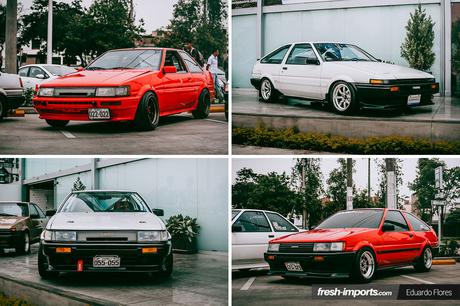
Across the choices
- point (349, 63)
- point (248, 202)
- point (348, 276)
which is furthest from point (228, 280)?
point (349, 63)

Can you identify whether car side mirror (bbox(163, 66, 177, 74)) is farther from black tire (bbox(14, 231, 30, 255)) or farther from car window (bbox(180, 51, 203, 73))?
black tire (bbox(14, 231, 30, 255))

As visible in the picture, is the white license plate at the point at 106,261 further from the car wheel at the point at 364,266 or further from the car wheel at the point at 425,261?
the car wheel at the point at 425,261

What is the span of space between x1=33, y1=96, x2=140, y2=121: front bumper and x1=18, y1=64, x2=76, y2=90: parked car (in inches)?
10.0

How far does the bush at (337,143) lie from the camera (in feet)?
22.8

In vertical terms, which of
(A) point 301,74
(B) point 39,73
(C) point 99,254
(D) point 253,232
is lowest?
(C) point 99,254

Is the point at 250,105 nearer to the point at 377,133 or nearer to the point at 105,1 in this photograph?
the point at 377,133

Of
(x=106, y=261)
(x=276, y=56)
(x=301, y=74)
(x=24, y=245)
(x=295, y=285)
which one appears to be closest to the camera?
(x=106, y=261)

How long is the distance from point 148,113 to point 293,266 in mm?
2444

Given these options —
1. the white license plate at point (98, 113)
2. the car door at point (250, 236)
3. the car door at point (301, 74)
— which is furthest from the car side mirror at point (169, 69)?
the car door at point (250, 236)

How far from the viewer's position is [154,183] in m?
7.41

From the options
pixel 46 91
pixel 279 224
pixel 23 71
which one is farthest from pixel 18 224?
pixel 279 224

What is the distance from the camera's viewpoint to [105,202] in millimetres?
7121

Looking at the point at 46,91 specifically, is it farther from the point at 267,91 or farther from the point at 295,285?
the point at 295,285

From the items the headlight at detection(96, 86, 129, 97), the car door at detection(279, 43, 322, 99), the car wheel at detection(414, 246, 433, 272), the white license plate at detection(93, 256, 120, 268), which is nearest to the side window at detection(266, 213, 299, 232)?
the car wheel at detection(414, 246, 433, 272)
